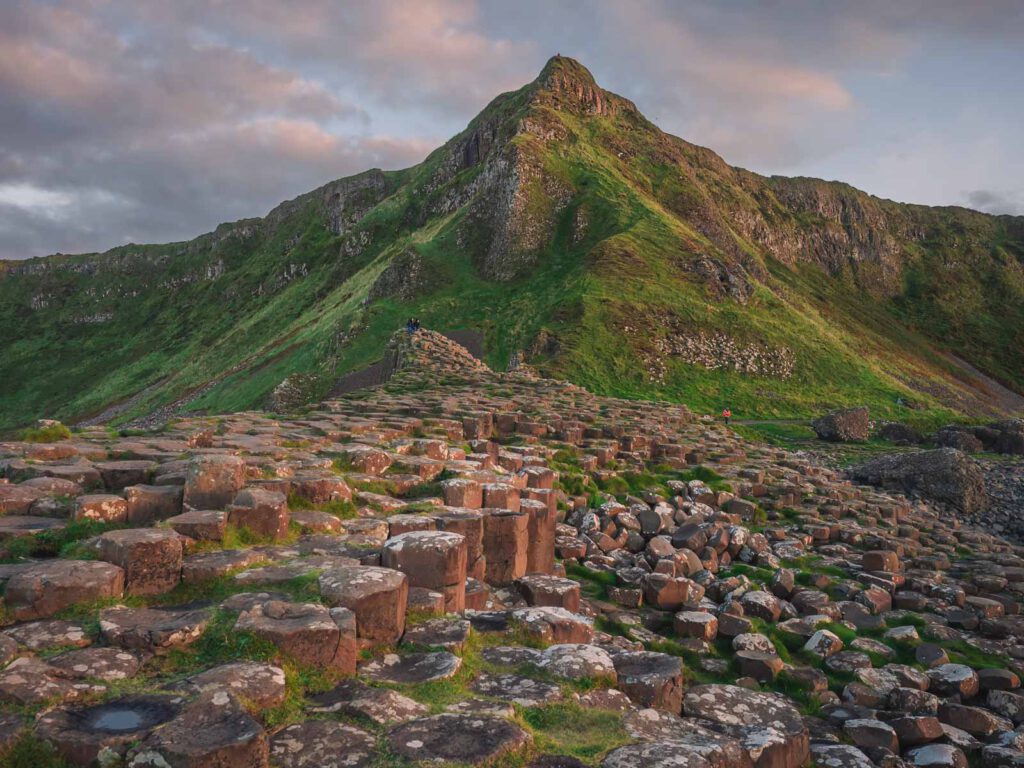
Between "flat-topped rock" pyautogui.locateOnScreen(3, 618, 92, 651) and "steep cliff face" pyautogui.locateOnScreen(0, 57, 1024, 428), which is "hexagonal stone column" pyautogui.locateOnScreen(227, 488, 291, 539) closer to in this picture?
"flat-topped rock" pyautogui.locateOnScreen(3, 618, 92, 651)

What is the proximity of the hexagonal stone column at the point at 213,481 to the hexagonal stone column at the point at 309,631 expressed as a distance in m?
2.82

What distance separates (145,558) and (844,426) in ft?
128

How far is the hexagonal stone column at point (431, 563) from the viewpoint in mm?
6887

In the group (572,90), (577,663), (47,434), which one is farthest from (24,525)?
(572,90)

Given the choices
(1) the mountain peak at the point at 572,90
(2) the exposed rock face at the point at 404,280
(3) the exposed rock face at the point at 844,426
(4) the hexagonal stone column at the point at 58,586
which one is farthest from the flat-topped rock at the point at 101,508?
(1) the mountain peak at the point at 572,90

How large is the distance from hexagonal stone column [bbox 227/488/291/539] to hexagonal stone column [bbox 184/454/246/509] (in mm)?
392

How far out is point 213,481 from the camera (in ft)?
26.4

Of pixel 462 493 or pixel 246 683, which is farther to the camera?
pixel 462 493

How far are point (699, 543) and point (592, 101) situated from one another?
101686 millimetres

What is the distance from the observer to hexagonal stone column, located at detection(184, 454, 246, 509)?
309 inches

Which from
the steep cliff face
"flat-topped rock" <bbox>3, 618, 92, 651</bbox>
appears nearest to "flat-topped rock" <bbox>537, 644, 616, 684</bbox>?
"flat-topped rock" <bbox>3, 618, 92, 651</bbox>

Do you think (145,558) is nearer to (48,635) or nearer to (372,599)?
(48,635)

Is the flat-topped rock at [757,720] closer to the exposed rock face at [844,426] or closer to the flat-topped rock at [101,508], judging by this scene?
the flat-topped rock at [101,508]

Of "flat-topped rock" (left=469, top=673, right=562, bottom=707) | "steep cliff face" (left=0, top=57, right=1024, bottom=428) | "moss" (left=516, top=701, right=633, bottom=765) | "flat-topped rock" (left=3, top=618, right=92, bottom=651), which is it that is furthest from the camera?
"steep cliff face" (left=0, top=57, right=1024, bottom=428)
